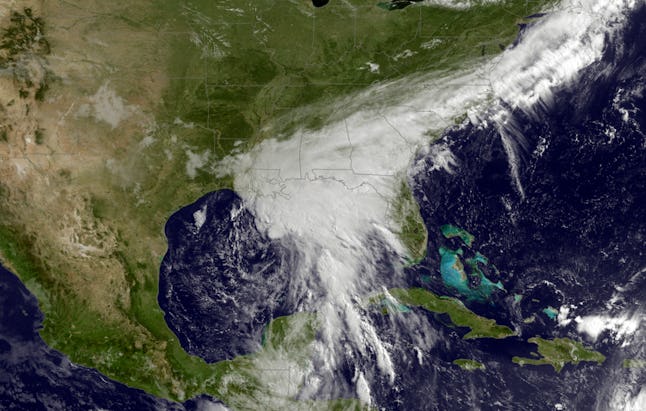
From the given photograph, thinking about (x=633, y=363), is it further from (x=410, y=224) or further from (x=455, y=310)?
(x=410, y=224)

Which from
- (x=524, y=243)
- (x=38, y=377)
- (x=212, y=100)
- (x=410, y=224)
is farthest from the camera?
(x=212, y=100)

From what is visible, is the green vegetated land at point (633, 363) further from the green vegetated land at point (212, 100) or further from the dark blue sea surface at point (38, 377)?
the dark blue sea surface at point (38, 377)

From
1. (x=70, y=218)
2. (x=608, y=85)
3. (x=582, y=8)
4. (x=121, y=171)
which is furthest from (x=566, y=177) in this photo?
(x=70, y=218)

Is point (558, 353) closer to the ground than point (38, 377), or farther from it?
farther from it

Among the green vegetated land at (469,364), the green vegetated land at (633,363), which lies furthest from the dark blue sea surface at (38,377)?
the green vegetated land at (633,363)

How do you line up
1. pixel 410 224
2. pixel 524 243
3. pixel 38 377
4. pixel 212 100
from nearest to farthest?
pixel 524 243
pixel 38 377
pixel 410 224
pixel 212 100

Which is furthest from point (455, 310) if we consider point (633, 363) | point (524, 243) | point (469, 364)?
point (633, 363)

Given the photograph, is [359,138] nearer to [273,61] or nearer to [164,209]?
[273,61]
